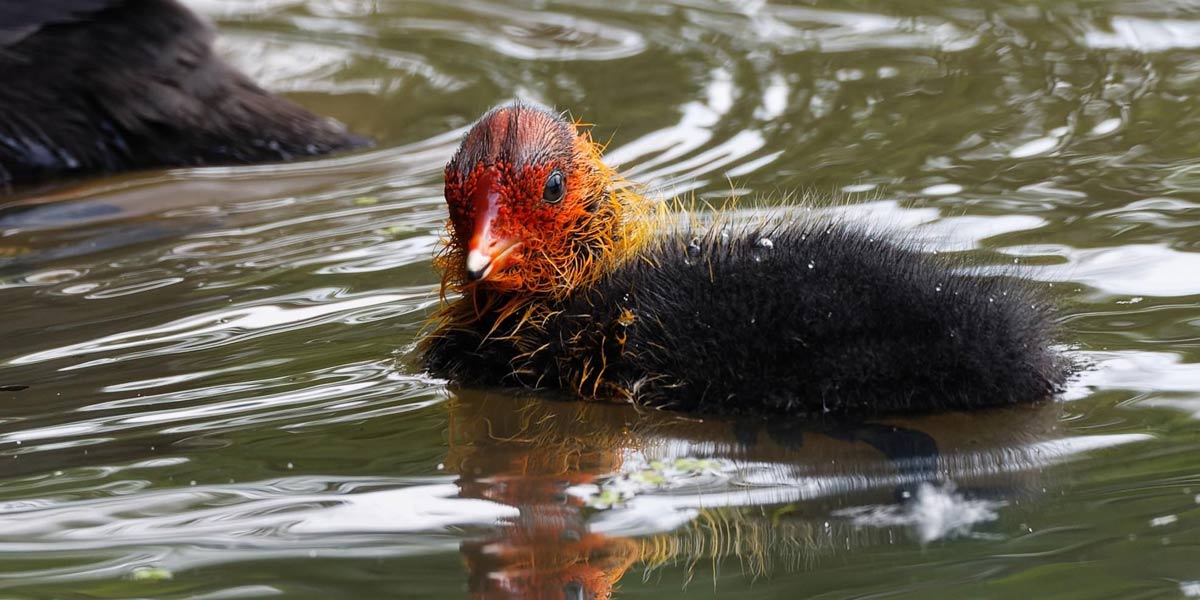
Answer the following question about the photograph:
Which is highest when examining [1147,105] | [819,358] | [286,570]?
[1147,105]

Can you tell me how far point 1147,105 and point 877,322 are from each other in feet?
10.8

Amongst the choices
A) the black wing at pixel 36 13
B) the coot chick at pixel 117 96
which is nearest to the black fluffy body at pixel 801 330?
the coot chick at pixel 117 96

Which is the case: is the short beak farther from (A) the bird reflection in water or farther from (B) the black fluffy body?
(A) the bird reflection in water

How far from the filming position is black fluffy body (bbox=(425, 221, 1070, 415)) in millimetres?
3938

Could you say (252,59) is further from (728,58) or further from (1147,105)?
(1147,105)

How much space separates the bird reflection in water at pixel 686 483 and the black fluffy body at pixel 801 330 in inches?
2.9

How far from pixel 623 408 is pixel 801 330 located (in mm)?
564

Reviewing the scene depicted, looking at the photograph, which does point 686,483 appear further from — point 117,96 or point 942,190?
point 117,96

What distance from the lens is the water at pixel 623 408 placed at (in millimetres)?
3346

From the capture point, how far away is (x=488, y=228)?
412cm

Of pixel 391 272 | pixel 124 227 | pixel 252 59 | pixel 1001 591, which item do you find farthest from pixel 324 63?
pixel 1001 591

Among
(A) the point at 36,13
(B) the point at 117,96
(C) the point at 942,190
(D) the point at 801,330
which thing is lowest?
(D) the point at 801,330

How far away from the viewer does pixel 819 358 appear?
3.98 metres

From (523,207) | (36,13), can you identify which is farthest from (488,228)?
(36,13)
